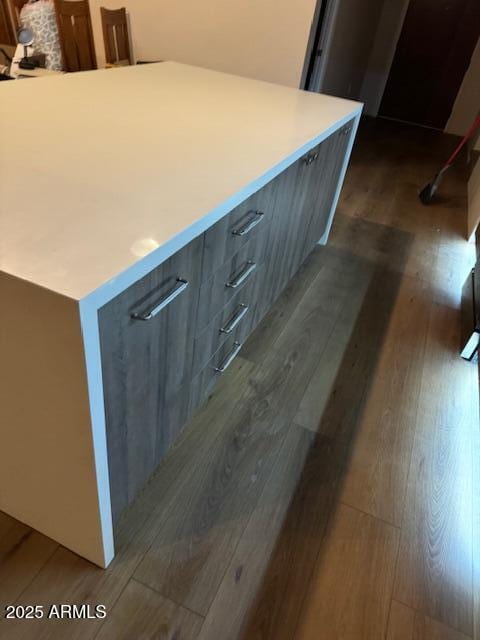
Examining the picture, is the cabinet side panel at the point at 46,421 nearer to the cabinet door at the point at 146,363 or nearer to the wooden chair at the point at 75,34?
the cabinet door at the point at 146,363

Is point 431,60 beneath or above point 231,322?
above

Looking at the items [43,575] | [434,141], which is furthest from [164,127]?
[434,141]

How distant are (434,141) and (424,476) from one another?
16.9 feet

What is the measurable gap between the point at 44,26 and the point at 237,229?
3342 mm

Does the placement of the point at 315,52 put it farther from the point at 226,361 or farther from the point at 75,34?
the point at 226,361

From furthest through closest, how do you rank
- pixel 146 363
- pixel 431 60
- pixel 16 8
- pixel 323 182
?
pixel 431 60 → pixel 16 8 → pixel 323 182 → pixel 146 363

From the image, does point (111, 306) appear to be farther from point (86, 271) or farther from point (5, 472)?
point (5, 472)

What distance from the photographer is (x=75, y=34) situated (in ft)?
11.6

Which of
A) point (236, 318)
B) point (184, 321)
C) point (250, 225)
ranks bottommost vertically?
point (236, 318)

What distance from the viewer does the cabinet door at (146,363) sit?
2.71 ft

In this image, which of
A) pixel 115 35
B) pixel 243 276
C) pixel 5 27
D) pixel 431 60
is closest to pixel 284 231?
pixel 243 276

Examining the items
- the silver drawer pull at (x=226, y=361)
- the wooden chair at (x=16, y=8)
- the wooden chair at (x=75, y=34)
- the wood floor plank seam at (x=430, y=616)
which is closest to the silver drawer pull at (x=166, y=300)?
the silver drawer pull at (x=226, y=361)

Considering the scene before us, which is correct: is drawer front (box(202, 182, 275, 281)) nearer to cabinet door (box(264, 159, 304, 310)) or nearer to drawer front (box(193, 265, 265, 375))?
cabinet door (box(264, 159, 304, 310))

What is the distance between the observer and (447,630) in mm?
1139
